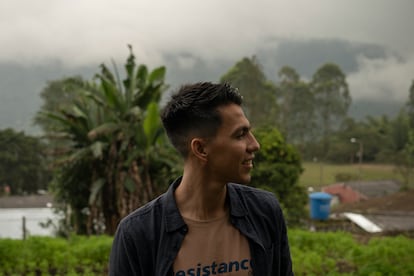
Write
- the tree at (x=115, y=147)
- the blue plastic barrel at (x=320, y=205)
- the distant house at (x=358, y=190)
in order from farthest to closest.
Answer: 1. the distant house at (x=358, y=190)
2. the blue plastic barrel at (x=320, y=205)
3. the tree at (x=115, y=147)

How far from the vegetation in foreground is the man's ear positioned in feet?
9.99

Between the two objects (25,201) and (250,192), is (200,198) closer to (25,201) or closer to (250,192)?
(250,192)

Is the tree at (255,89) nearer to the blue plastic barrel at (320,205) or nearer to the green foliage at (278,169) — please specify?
the blue plastic barrel at (320,205)

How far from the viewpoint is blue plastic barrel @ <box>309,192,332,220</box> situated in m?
18.9

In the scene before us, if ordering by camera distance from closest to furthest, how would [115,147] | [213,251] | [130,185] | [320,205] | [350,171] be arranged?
1. [213,251]
2. [130,185]
3. [115,147]
4. [320,205]
5. [350,171]

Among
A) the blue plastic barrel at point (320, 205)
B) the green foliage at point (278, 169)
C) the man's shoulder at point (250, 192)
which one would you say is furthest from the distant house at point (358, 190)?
the man's shoulder at point (250, 192)

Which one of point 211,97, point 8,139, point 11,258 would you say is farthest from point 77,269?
point 8,139

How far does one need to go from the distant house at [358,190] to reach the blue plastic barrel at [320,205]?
42.2 ft

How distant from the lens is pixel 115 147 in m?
10.6

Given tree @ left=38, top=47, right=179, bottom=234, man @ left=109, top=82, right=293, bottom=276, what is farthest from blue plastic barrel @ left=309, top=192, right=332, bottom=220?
man @ left=109, top=82, right=293, bottom=276

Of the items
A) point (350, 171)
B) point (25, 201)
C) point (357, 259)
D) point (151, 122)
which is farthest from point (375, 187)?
point (357, 259)

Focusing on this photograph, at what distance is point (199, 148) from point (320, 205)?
18.2 metres

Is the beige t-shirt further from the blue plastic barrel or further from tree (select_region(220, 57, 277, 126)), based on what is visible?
tree (select_region(220, 57, 277, 126))

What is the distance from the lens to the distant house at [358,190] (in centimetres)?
3199
